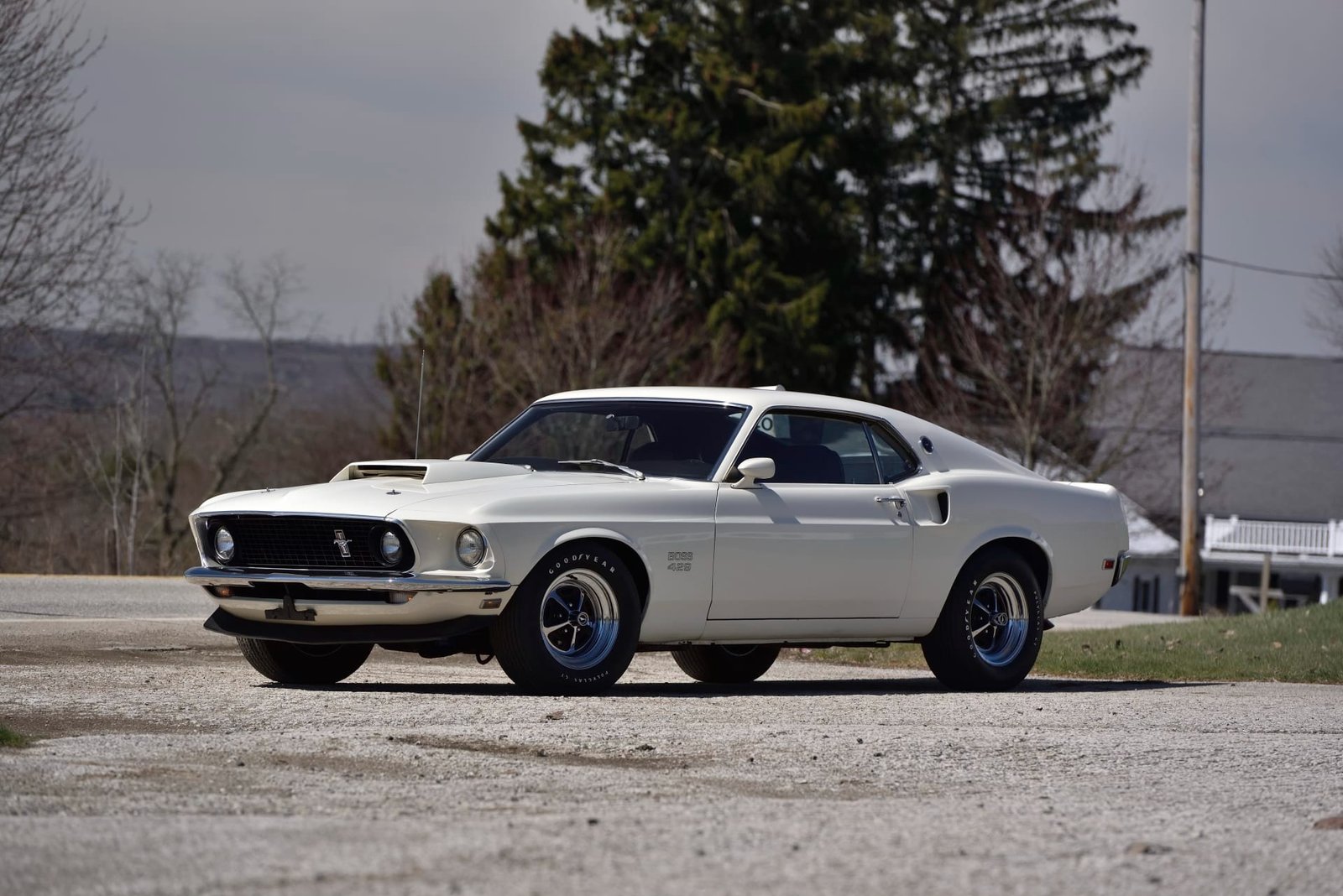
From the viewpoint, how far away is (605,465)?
32.7 ft

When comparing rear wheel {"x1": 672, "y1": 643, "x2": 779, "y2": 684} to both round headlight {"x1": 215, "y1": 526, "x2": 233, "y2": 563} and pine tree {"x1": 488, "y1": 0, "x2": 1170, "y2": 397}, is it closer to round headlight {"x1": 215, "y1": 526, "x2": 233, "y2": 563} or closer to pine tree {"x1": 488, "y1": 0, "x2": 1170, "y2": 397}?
round headlight {"x1": 215, "y1": 526, "x2": 233, "y2": 563}

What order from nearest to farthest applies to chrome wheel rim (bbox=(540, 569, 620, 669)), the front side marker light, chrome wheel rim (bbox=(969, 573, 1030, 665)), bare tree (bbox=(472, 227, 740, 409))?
1. chrome wheel rim (bbox=(540, 569, 620, 669))
2. the front side marker light
3. chrome wheel rim (bbox=(969, 573, 1030, 665))
4. bare tree (bbox=(472, 227, 740, 409))

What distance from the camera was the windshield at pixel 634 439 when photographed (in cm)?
1007

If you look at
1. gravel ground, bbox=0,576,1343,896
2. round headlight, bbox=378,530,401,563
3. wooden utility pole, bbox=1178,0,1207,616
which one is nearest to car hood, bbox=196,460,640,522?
round headlight, bbox=378,530,401,563

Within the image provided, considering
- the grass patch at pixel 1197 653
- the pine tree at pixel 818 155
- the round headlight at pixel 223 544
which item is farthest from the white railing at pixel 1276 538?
the round headlight at pixel 223 544

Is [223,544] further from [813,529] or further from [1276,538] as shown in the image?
[1276,538]

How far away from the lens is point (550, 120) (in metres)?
45.1

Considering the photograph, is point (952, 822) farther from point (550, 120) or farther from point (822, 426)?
point (550, 120)

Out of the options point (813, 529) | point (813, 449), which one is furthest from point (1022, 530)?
point (813, 529)

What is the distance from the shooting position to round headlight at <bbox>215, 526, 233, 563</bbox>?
9.52m

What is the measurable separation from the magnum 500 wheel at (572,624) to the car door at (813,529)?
2.03 feet

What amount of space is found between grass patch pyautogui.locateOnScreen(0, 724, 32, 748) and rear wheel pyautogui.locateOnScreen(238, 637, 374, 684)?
2480 mm

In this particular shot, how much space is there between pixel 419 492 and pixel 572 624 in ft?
3.08

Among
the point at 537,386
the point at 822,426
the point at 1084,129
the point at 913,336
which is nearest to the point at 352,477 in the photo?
the point at 822,426
